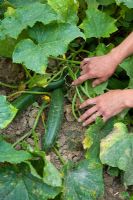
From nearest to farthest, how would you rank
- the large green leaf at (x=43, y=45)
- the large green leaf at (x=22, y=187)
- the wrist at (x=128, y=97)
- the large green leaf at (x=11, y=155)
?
the large green leaf at (x=11, y=155), the large green leaf at (x=22, y=187), the large green leaf at (x=43, y=45), the wrist at (x=128, y=97)

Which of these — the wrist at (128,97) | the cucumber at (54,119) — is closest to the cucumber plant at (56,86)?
the cucumber at (54,119)

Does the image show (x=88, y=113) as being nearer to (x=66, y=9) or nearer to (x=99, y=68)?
(x=99, y=68)

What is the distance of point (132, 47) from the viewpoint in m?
2.52

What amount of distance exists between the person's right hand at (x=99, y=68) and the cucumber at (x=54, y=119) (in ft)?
0.49

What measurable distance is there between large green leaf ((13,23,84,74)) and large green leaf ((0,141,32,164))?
1.31 feet

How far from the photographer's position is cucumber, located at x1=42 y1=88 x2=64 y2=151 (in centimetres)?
249

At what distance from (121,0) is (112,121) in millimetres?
652

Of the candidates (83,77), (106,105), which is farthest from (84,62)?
(106,105)

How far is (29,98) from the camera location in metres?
2.59

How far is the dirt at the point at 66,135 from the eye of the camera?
2.48 metres

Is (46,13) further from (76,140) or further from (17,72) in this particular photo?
(76,140)

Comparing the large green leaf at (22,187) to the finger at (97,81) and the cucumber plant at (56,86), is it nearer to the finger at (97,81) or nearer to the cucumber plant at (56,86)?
the cucumber plant at (56,86)

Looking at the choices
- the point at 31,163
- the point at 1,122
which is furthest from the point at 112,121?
the point at 1,122

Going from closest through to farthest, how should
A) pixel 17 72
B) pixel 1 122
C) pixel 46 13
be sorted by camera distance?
1. pixel 1 122
2. pixel 46 13
3. pixel 17 72
